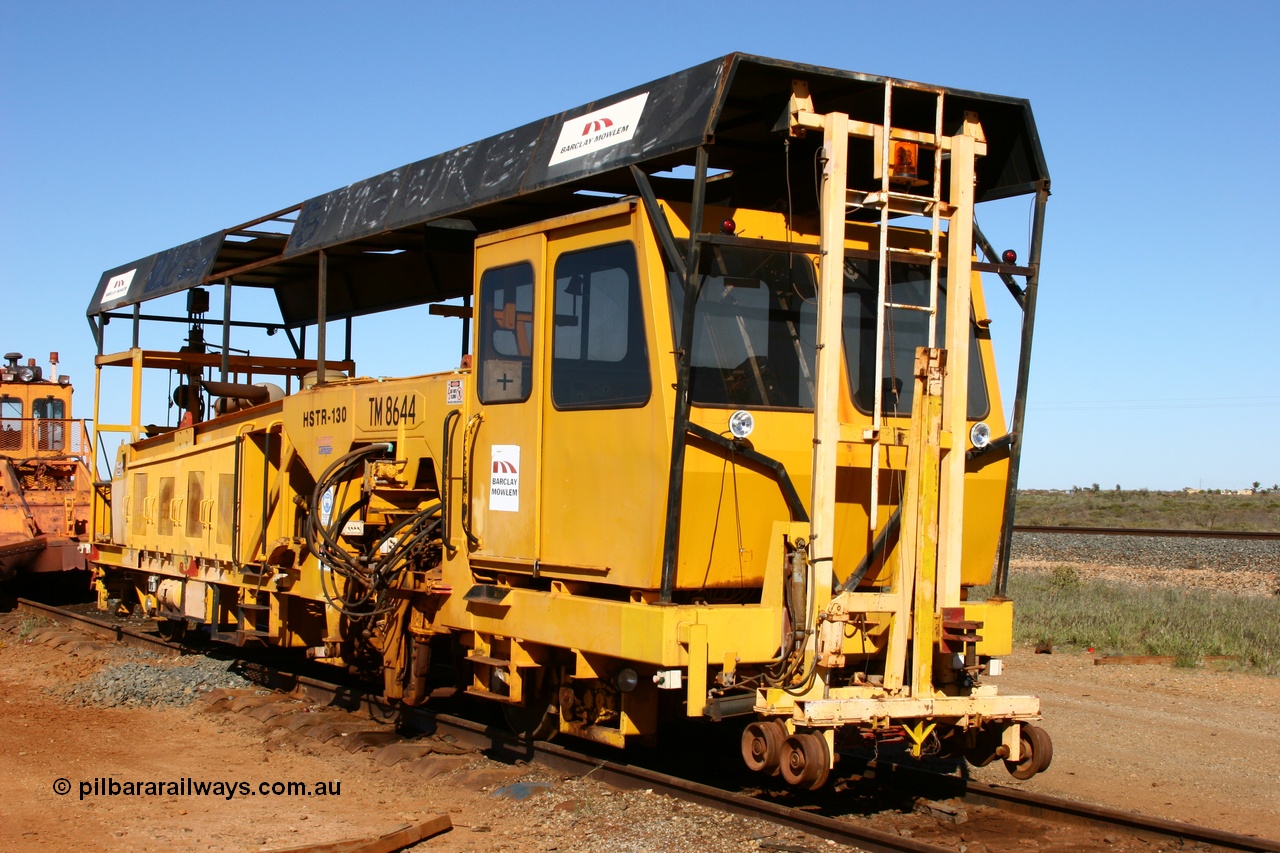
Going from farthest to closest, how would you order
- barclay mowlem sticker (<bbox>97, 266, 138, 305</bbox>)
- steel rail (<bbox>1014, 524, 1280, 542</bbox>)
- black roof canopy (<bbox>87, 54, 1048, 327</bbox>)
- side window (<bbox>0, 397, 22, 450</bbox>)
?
steel rail (<bbox>1014, 524, 1280, 542</bbox>), side window (<bbox>0, 397, 22, 450</bbox>), barclay mowlem sticker (<bbox>97, 266, 138, 305</bbox>), black roof canopy (<bbox>87, 54, 1048, 327</bbox>)

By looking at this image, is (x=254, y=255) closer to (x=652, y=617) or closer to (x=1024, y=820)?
(x=652, y=617)

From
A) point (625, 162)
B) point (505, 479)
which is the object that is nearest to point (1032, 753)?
point (505, 479)

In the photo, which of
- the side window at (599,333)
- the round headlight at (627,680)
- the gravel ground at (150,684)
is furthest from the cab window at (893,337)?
the gravel ground at (150,684)

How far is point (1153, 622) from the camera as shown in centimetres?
1527

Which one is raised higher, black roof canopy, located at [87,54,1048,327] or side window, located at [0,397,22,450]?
black roof canopy, located at [87,54,1048,327]

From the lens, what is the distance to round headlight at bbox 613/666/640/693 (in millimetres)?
7043

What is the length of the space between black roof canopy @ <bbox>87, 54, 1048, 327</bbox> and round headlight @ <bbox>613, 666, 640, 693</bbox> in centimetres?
280

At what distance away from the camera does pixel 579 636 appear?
7.16 meters

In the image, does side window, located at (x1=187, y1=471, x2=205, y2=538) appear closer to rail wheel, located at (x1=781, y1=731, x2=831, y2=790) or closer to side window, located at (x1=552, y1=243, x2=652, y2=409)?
side window, located at (x1=552, y1=243, x2=652, y2=409)

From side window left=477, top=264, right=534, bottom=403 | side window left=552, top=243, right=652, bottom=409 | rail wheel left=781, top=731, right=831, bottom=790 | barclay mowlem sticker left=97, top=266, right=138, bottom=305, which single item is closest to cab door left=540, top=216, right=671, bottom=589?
side window left=552, top=243, right=652, bottom=409

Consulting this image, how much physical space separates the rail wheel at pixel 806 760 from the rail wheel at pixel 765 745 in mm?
43

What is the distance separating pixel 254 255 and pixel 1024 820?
29.1 ft

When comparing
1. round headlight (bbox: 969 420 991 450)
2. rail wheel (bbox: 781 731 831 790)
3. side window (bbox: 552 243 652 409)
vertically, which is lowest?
rail wheel (bbox: 781 731 831 790)

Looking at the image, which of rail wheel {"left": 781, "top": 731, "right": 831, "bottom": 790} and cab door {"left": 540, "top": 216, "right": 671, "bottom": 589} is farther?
cab door {"left": 540, "top": 216, "right": 671, "bottom": 589}
